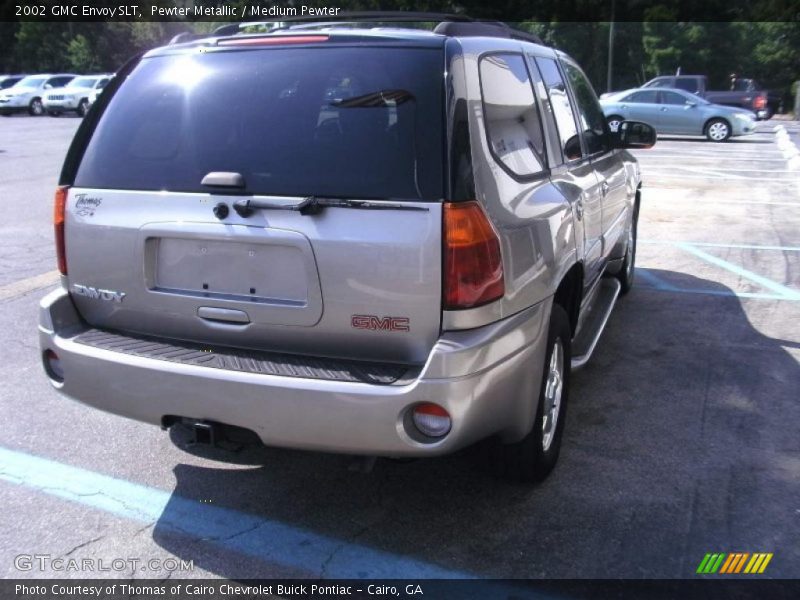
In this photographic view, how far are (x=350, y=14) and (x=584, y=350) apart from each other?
84.4 inches

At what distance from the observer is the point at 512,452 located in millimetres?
3348

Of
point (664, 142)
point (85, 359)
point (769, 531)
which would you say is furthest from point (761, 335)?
point (664, 142)

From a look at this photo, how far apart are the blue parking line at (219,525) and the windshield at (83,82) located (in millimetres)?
35540

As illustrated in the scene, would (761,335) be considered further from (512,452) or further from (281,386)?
(281,386)

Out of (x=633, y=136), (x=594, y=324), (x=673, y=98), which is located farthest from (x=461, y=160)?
(x=673, y=98)

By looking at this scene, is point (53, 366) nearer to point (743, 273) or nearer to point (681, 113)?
point (743, 273)

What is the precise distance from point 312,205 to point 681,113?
2193cm

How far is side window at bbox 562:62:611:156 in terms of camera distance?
185 inches

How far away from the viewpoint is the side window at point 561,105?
404 centimetres

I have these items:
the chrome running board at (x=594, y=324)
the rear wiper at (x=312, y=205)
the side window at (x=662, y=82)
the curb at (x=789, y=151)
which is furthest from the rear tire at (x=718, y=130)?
the rear wiper at (x=312, y=205)

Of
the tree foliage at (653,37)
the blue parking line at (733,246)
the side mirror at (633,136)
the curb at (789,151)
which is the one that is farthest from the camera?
the tree foliage at (653,37)

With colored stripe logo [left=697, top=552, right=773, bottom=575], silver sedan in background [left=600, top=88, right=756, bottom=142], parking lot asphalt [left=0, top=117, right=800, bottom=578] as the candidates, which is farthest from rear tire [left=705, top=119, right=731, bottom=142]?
colored stripe logo [left=697, top=552, right=773, bottom=575]

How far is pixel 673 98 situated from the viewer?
2259 cm

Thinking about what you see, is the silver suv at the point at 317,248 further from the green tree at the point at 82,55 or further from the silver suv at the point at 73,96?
the green tree at the point at 82,55
